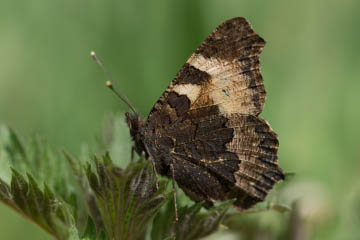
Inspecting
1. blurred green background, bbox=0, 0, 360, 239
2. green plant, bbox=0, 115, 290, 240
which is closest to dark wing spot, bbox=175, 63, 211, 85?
green plant, bbox=0, 115, 290, 240

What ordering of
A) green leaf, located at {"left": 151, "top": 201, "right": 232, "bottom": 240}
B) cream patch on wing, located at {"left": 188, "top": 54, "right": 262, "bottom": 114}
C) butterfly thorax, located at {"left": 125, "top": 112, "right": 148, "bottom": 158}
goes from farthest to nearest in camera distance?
cream patch on wing, located at {"left": 188, "top": 54, "right": 262, "bottom": 114}
butterfly thorax, located at {"left": 125, "top": 112, "right": 148, "bottom": 158}
green leaf, located at {"left": 151, "top": 201, "right": 232, "bottom": 240}

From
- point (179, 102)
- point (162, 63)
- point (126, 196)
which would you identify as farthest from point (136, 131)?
point (162, 63)

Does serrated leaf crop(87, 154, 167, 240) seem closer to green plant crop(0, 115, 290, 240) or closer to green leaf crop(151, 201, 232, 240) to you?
green plant crop(0, 115, 290, 240)

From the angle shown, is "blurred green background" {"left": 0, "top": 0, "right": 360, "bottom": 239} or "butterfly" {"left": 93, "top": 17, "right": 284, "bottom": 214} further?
"blurred green background" {"left": 0, "top": 0, "right": 360, "bottom": 239}

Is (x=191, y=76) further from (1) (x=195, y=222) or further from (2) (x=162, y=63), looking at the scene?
(2) (x=162, y=63)

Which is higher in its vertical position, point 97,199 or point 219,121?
point 219,121

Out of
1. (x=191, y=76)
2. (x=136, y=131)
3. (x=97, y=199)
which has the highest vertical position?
(x=191, y=76)

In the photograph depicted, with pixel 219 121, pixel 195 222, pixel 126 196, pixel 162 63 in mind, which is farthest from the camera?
pixel 162 63

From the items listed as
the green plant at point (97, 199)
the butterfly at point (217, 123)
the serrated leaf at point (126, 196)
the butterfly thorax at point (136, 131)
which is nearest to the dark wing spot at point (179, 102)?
the butterfly at point (217, 123)
